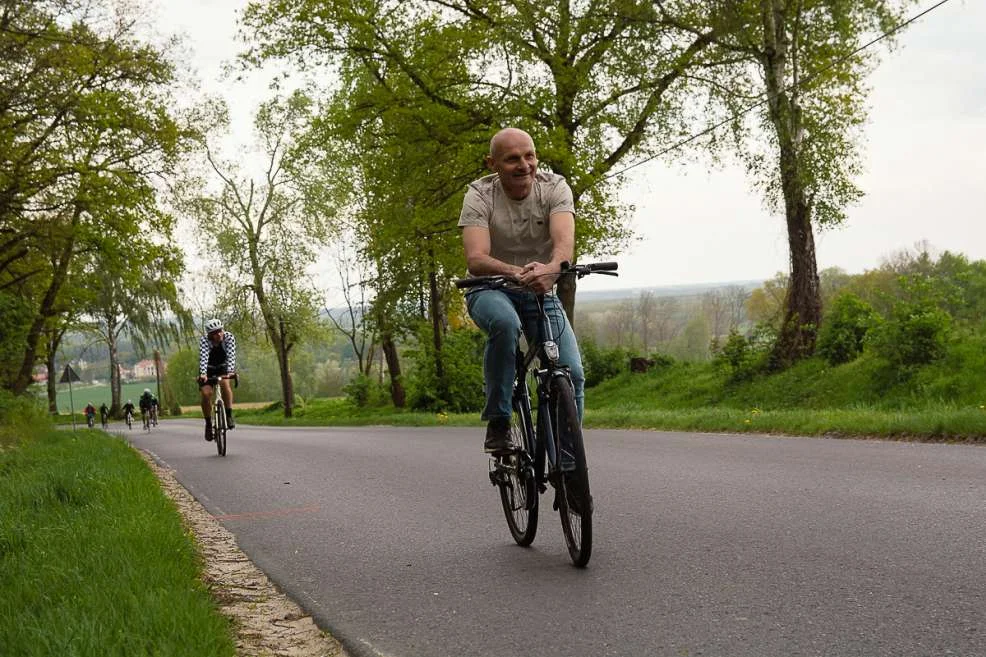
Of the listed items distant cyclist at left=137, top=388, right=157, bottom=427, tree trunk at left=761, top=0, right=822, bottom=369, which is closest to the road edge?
tree trunk at left=761, top=0, right=822, bottom=369

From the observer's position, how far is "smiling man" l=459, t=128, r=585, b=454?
451 cm

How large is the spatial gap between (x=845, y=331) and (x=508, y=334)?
15100 millimetres

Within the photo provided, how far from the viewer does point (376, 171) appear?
2281 centimetres

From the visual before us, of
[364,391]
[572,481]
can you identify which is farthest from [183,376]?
[572,481]

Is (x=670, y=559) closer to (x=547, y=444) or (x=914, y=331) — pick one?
(x=547, y=444)

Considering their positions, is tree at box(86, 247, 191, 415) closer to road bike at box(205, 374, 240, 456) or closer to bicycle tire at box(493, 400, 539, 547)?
road bike at box(205, 374, 240, 456)

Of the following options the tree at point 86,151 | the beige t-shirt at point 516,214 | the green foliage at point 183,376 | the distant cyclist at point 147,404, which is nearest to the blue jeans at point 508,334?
the beige t-shirt at point 516,214

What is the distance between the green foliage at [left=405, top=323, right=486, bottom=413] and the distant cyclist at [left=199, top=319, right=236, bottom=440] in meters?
14.1

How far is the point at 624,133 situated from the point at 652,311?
72469mm

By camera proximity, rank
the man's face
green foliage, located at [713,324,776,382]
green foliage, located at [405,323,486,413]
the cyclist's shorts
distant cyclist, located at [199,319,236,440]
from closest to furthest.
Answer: the man's face < distant cyclist, located at [199,319,236,440] < the cyclist's shorts < green foliage, located at [713,324,776,382] < green foliage, located at [405,323,486,413]

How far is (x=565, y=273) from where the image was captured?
14.2ft

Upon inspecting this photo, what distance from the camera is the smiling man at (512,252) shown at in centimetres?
451

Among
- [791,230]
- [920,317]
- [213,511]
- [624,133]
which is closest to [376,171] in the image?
[624,133]

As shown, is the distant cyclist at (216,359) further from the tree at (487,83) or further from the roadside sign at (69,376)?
the roadside sign at (69,376)
